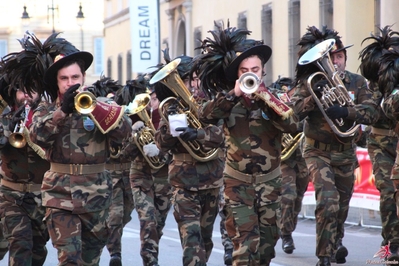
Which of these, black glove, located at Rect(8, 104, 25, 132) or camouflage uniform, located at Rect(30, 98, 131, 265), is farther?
black glove, located at Rect(8, 104, 25, 132)

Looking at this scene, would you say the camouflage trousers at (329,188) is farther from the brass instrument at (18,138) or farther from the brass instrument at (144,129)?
the brass instrument at (18,138)

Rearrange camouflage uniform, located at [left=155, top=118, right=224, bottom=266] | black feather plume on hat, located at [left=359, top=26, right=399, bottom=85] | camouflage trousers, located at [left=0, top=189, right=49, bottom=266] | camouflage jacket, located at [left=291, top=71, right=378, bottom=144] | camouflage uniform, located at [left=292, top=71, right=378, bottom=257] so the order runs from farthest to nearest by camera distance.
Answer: black feather plume on hat, located at [left=359, top=26, right=399, bottom=85] → camouflage uniform, located at [left=292, top=71, right=378, bottom=257] → camouflage jacket, located at [left=291, top=71, right=378, bottom=144] → camouflage uniform, located at [left=155, top=118, right=224, bottom=266] → camouflage trousers, located at [left=0, top=189, right=49, bottom=266]

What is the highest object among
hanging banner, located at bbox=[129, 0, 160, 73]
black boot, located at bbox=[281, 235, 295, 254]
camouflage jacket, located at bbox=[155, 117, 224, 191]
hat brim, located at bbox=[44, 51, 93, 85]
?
hanging banner, located at bbox=[129, 0, 160, 73]

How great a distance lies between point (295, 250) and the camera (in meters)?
13.7

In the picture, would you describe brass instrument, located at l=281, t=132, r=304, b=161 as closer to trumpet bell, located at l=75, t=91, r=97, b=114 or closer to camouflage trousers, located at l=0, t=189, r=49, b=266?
camouflage trousers, located at l=0, t=189, r=49, b=266

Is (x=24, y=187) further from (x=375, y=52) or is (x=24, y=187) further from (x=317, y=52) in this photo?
(x=375, y=52)

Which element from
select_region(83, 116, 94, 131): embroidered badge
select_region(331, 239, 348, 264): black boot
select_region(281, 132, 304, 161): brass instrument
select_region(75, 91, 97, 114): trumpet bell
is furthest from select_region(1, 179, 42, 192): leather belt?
select_region(281, 132, 304, 161): brass instrument

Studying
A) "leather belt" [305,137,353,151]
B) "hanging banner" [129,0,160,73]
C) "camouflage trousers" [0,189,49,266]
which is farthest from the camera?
"hanging banner" [129,0,160,73]

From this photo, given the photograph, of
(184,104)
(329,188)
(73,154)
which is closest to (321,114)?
(329,188)

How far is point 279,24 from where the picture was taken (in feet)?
96.1

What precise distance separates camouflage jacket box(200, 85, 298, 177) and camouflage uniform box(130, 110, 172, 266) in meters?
2.72

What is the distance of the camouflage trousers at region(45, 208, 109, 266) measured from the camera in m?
8.71

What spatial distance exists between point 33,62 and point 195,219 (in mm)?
2030

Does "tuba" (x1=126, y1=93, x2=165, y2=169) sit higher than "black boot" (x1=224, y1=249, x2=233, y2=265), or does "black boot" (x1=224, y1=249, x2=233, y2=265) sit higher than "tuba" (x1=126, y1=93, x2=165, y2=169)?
"tuba" (x1=126, y1=93, x2=165, y2=169)
